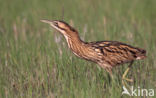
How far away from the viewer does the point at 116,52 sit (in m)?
5.10

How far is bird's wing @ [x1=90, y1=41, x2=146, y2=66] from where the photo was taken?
5.05 meters

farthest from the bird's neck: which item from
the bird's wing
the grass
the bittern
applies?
the grass

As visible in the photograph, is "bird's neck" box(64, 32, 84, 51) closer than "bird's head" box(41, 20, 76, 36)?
No

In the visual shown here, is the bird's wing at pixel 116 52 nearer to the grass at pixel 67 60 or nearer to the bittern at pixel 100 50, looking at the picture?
the bittern at pixel 100 50

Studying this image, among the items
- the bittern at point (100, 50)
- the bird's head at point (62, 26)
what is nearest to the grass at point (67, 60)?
the bittern at point (100, 50)

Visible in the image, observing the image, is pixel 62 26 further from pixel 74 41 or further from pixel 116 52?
pixel 116 52

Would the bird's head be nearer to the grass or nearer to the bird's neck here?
the bird's neck

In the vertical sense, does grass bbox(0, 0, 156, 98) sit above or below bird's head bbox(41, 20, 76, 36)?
below

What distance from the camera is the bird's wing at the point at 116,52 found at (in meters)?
5.05

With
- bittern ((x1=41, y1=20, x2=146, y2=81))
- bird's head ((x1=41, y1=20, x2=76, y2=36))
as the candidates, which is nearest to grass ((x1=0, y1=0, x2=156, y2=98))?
bittern ((x1=41, y1=20, x2=146, y2=81))

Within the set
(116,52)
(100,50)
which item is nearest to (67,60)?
(100,50)

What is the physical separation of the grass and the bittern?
24 cm

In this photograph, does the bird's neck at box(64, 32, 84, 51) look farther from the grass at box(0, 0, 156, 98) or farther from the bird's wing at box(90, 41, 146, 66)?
the grass at box(0, 0, 156, 98)

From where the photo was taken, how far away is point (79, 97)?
445 centimetres
